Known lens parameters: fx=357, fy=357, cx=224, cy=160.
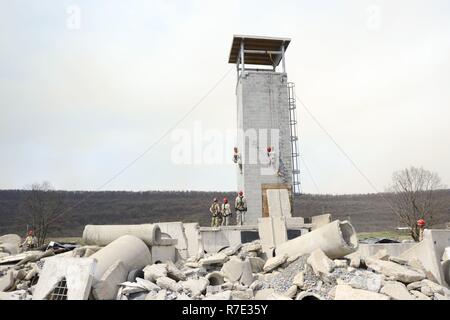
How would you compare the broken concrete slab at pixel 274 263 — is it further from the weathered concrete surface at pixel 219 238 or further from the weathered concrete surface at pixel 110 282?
the weathered concrete surface at pixel 219 238

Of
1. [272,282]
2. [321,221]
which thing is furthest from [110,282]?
[321,221]

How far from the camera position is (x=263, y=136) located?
19.6m

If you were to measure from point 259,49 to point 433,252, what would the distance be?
1625 cm

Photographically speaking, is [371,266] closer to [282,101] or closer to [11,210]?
[282,101]

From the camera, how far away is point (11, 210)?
219 ft

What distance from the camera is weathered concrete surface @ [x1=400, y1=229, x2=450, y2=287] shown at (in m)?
9.26

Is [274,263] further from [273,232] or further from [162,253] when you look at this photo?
[162,253]

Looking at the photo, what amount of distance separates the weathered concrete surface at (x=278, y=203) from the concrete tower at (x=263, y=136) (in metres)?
2.06

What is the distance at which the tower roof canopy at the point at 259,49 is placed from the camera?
21.3 meters

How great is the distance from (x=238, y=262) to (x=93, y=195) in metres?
87.2

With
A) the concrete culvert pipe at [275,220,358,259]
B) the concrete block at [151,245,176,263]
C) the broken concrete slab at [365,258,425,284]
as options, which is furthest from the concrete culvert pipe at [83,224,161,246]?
the broken concrete slab at [365,258,425,284]

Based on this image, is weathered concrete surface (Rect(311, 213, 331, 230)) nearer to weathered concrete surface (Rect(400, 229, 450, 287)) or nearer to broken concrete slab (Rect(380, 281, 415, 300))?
weathered concrete surface (Rect(400, 229, 450, 287))

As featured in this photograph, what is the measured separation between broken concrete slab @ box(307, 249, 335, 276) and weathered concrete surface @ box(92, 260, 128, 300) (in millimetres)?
4483
